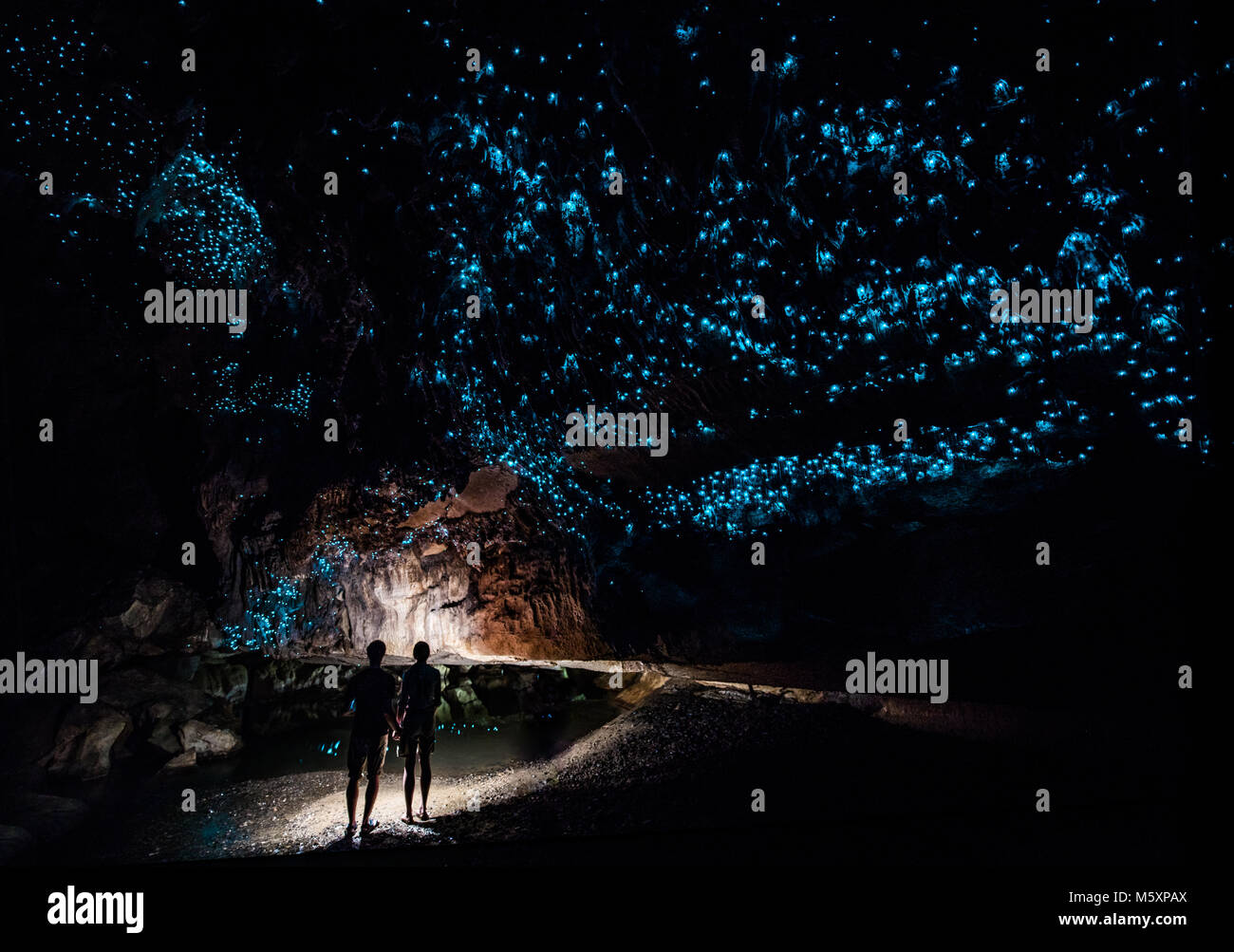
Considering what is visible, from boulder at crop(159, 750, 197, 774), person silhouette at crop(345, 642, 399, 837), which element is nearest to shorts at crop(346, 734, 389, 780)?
person silhouette at crop(345, 642, 399, 837)

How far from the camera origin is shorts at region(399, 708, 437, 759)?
566 centimetres

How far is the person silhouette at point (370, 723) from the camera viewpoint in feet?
17.5

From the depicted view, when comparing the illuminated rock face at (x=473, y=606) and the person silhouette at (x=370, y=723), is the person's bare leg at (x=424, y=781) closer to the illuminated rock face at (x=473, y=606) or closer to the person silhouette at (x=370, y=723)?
the person silhouette at (x=370, y=723)

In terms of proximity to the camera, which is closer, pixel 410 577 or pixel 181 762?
pixel 410 577

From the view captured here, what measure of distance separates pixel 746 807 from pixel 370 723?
3.27m

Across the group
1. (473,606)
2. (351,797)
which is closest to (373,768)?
(351,797)

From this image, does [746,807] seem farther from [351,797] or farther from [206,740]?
[206,740]

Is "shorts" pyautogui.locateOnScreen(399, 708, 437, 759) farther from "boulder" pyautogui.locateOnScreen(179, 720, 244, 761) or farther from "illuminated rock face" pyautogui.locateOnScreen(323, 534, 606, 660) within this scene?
"boulder" pyautogui.locateOnScreen(179, 720, 244, 761)

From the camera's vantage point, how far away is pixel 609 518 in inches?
266

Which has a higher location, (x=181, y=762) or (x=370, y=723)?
(x=370, y=723)

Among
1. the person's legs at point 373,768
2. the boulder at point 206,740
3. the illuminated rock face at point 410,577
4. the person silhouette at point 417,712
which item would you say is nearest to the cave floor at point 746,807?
the person's legs at point 373,768

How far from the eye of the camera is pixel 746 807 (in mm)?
5055

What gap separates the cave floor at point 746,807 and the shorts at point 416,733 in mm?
646

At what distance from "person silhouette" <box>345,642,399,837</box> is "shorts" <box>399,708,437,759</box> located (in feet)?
0.60
